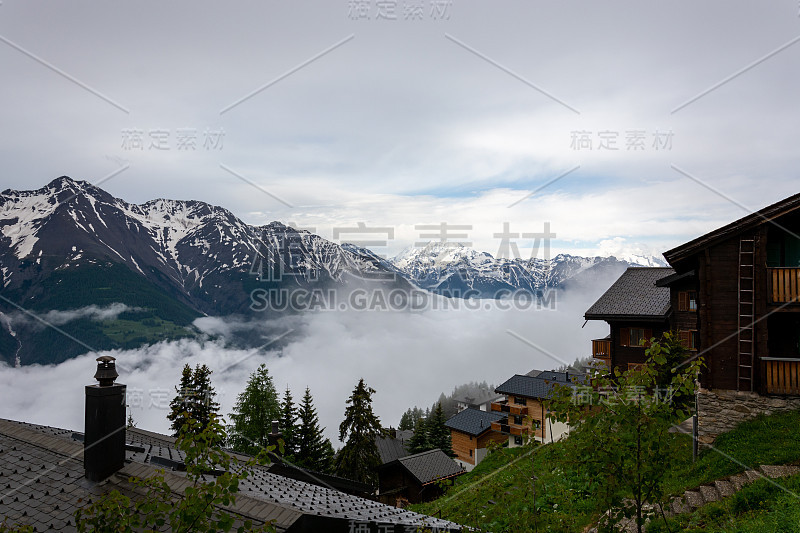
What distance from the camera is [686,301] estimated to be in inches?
907

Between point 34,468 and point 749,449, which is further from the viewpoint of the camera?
point 749,449

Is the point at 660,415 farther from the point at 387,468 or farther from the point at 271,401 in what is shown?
the point at 271,401

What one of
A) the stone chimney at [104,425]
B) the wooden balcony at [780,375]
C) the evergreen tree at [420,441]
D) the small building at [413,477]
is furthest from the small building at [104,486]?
the evergreen tree at [420,441]

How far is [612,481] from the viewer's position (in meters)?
5.68

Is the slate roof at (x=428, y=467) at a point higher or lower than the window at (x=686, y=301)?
lower

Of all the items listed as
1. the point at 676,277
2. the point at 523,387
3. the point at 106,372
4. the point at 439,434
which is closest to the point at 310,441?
the point at 439,434

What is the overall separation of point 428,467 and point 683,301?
890 inches

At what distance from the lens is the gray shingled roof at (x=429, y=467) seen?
33.4 meters

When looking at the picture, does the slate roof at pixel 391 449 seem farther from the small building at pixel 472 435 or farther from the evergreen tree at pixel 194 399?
the evergreen tree at pixel 194 399

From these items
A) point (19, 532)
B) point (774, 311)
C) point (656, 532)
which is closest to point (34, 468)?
point (19, 532)

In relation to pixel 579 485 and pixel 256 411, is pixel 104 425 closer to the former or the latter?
pixel 579 485

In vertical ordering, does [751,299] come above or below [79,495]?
above

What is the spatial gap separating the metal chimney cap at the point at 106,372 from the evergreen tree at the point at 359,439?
94.1 feet

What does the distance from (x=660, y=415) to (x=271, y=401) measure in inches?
1700
